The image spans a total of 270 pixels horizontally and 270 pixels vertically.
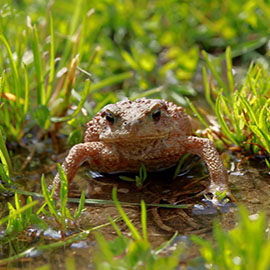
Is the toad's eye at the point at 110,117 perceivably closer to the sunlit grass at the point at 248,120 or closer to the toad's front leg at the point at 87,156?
the toad's front leg at the point at 87,156

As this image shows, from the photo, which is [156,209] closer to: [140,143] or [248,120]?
[140,143]

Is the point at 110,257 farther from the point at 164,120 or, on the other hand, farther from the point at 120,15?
the point at 120,15

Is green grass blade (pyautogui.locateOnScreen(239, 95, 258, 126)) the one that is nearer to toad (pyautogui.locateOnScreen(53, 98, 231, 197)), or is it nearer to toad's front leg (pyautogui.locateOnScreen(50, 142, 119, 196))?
toad (pyautogui.locateOnScreen(53, 98, 231, 197))

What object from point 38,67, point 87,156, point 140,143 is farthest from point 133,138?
point 38,67

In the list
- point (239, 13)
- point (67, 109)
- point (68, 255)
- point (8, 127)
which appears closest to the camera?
point (68, 255)

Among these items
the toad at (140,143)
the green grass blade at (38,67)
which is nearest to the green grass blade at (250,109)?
the toad at (140,143)

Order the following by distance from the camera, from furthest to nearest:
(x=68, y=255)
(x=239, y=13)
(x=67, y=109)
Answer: (x=239, y=13), (x=67, y=109), (x=68, y=255)

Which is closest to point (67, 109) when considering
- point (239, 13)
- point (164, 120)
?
point (164, 120)

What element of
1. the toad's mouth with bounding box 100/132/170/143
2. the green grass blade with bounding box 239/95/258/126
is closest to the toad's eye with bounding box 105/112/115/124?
the toad's mouth with bounding box 100/132/170/143
